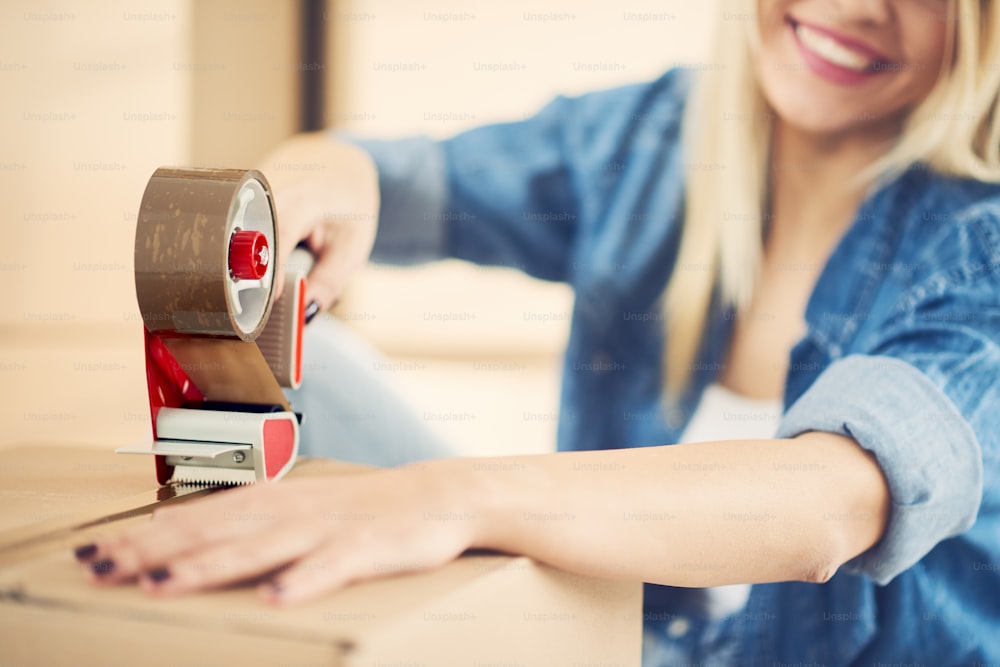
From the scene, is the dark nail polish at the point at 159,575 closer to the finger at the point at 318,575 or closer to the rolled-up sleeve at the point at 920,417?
the finger at the point at 318,575

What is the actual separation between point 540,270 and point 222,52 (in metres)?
1.41

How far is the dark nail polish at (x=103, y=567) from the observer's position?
47 cm

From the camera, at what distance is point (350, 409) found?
3.48 ft

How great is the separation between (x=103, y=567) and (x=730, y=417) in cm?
98

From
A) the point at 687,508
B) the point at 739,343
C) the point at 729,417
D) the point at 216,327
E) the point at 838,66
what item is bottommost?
the point at 729,417

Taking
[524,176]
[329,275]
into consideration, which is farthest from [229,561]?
[524,176]

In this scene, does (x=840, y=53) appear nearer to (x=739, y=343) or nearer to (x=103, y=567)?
(x=739, y=343)

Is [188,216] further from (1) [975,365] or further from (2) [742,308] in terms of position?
(2) [742,308]

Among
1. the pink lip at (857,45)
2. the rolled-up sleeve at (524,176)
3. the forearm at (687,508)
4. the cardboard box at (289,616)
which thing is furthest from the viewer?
the rolled-up sleeve at (524,176)

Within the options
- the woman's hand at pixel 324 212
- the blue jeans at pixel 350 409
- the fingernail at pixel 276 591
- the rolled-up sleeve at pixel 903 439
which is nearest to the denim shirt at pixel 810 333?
the rolled-up sleeve at pixel 903 439

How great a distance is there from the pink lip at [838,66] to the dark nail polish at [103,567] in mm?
1118

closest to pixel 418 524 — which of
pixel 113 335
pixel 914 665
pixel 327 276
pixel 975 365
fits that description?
pixel 327 276

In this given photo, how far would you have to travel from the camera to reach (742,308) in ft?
4.21

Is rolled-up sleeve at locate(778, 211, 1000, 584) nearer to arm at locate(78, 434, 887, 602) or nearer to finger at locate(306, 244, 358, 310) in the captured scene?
arm at locate(78, 434, 887, 602)
